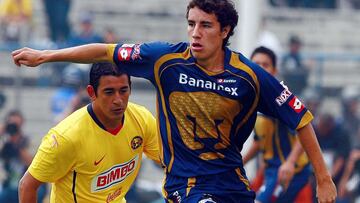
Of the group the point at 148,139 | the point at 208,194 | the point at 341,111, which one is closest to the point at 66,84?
the point at 341,111

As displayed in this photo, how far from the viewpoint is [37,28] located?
17844 millimetres

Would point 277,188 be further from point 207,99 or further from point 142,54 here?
point 142,54

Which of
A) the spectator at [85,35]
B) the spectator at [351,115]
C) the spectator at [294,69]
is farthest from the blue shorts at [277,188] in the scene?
the spectator at [85,35]

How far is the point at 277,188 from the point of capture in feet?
36.7

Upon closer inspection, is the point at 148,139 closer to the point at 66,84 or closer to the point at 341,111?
the point at 66,84

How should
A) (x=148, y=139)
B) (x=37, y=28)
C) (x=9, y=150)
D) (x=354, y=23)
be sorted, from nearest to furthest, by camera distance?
(x=148, y=139), (x=9, y=150), (x=37, y=28), (x=354, y=23)

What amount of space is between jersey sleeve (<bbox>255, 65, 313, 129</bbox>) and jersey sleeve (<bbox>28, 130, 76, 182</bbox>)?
135 cm

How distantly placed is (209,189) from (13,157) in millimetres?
7234

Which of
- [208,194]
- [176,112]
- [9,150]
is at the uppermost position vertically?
[176,112]

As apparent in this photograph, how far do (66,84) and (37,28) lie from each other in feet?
8.60

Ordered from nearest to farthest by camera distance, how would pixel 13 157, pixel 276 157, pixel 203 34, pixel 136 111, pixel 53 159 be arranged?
pixel 203 34, pixel 53 159, pixel 136 111, pixel 276 157, pixel 13 157

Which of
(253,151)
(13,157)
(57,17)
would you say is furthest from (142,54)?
(57,17)

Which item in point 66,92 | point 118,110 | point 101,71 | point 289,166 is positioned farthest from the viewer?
point 66,92

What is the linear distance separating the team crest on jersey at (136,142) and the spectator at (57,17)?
365 inches
